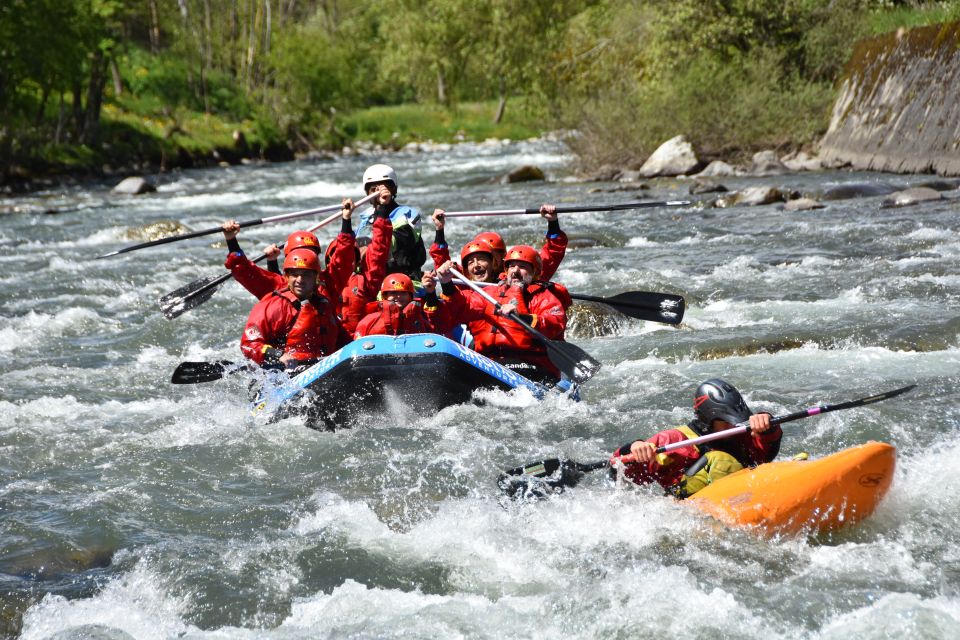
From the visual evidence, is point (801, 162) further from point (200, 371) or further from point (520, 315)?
point (200, 371)

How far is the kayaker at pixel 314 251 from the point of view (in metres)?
7.41

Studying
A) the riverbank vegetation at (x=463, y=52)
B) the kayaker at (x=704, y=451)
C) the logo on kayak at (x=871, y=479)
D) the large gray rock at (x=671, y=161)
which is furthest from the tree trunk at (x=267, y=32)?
the logo on kayak at (x=871, y=479)

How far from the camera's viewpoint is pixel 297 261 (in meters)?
6.97

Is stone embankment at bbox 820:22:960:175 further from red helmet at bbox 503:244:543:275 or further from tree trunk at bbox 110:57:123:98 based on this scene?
tree trunk at bbox 110:57:123:98

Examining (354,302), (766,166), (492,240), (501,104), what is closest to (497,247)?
(492,240)

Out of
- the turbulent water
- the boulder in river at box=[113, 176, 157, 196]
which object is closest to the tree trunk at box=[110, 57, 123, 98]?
the boulder in river at box=[113, 176, 157, 196]

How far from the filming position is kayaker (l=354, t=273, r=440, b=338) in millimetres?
6820

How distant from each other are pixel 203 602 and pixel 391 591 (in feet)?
2.64

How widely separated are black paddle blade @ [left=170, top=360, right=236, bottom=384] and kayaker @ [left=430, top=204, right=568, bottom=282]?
5.71 feet

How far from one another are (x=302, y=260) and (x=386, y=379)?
1.12m

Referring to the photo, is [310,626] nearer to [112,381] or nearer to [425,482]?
[425,482]

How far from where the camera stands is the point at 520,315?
7.36 m

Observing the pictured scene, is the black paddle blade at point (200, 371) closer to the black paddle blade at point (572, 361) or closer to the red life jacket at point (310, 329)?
the red life jacket at point (310, 329)

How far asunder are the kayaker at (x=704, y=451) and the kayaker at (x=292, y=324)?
9.08 feet
